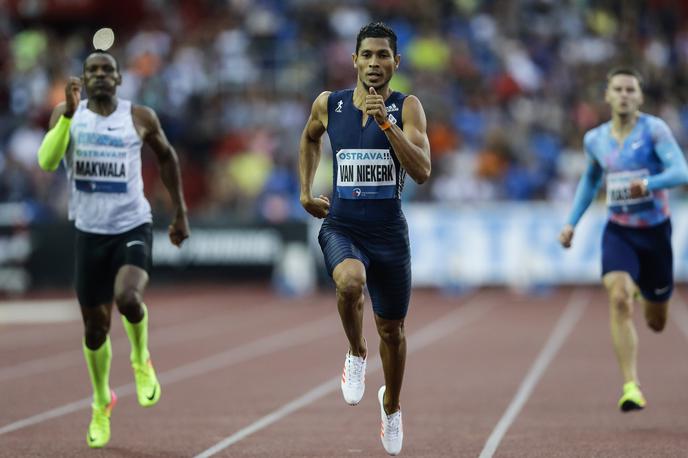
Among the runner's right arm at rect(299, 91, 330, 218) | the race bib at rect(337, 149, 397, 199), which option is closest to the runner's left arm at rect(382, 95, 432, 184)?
the race bib at rect(337, 149, 397, 199)

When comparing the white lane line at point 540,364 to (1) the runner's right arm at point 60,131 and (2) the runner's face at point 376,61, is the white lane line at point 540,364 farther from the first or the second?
(1) the runner's right arm at point 60,131

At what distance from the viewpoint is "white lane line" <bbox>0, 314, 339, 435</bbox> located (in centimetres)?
942

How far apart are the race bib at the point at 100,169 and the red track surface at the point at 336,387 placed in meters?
1.55

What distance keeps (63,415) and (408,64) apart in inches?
624

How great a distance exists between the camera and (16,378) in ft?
39.3

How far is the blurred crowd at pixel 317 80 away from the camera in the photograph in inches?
869

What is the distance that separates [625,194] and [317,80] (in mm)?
15615

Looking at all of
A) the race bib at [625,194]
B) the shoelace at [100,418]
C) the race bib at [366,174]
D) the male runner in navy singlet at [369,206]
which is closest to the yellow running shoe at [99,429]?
the shoelace at [100,418]

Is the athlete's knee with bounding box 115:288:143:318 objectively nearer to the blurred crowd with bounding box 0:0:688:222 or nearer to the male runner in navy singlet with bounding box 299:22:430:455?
the male runner in navy singlet with bounding box 299:22:430:455

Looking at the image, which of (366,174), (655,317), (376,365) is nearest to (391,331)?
(366,174)

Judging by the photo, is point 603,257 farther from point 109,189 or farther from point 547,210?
point 547,210

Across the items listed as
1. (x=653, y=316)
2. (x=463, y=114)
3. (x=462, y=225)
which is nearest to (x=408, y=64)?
(x=463, y=114)

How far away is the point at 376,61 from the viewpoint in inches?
263

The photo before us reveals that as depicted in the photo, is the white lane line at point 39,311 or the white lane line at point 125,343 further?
the white lane line at point 39,311
